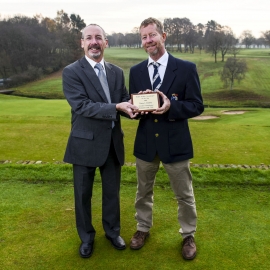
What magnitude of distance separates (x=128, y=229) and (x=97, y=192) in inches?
45.2

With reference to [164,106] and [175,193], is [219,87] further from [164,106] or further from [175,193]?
[164,106]

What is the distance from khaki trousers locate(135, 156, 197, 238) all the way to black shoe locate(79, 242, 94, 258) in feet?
1.98

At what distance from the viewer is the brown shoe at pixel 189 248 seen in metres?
3.35

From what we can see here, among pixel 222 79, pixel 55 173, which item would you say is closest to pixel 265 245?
pixel 55 173

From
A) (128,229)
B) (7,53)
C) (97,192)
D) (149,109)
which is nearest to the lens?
(149,109)

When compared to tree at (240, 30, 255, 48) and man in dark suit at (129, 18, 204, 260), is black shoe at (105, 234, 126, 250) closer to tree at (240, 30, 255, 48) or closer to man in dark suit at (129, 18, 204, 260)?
man in dark suit at (129, 18, 204, 260)

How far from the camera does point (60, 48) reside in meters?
63.4

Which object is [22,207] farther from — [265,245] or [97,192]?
[265,245]

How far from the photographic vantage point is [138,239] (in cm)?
364

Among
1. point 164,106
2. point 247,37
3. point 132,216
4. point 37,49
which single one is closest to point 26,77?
point 37,49

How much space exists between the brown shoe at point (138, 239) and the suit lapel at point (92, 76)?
1.57 meters

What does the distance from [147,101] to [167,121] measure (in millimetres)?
415

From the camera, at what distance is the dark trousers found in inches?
141

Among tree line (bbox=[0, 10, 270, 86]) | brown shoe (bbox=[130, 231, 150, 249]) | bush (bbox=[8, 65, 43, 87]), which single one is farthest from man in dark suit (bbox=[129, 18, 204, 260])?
tree line (bbox=[0, 10, 270, 86])
